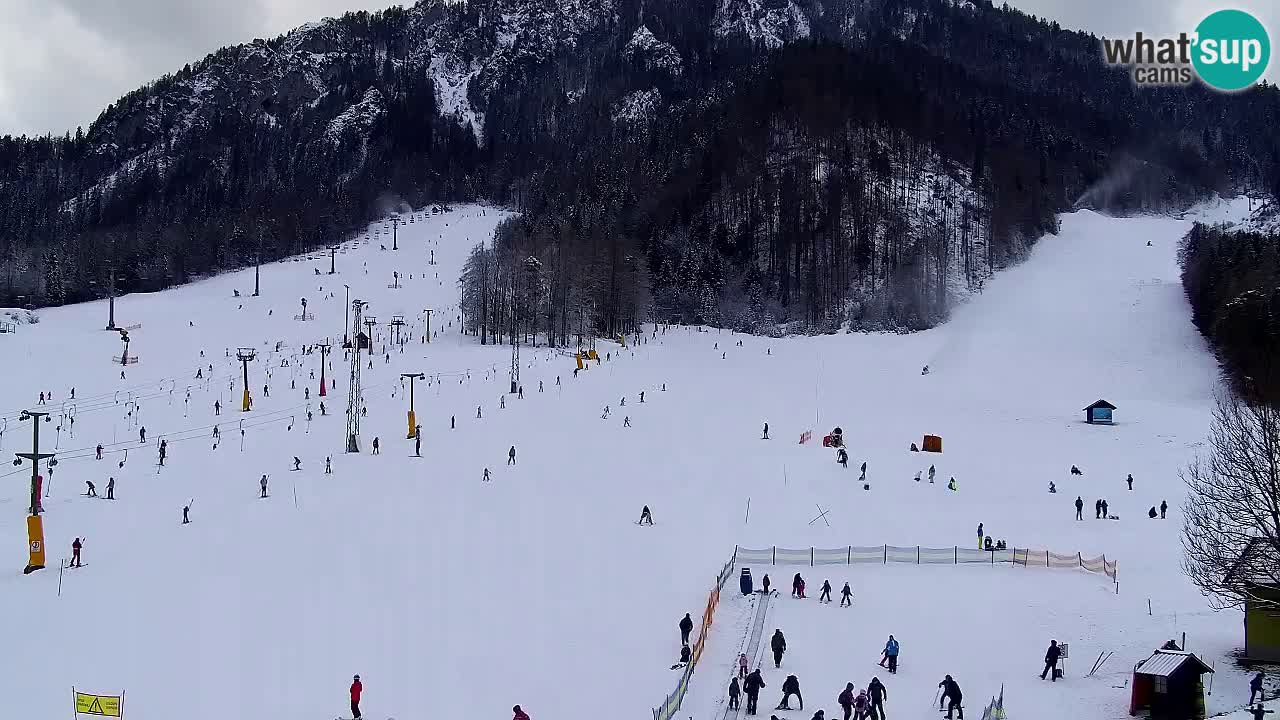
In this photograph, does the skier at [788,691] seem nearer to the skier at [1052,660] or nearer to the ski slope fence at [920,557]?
the skier at [1052,660]

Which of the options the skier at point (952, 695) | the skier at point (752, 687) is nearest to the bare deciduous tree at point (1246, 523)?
the skier at point (952, 695)

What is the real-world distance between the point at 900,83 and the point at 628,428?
104716 millimetres

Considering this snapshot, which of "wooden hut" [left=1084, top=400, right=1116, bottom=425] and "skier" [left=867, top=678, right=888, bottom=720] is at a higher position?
"wooden hut" [left=1084, top=400, right=1116, bottom=425]

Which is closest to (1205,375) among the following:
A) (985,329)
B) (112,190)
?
(985,329)

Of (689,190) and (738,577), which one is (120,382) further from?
(689,190)

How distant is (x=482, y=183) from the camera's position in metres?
182

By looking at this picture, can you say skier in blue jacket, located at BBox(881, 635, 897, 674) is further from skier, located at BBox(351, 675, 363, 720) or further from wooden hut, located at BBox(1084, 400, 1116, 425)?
wooden hut, located at BBox(1084, 400, 1116, 425)

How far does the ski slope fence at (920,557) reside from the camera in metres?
27.3

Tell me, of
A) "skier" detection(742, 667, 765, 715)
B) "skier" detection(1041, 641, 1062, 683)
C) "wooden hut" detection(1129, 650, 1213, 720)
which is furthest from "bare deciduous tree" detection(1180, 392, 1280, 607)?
"skier" detection(742, 667, 765, 715)

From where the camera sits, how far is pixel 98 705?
16000 millimetres

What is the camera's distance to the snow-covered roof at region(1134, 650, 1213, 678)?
53.5 ft

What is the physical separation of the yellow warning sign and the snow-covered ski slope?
0.54 m

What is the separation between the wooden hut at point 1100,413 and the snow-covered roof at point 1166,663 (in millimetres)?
42702

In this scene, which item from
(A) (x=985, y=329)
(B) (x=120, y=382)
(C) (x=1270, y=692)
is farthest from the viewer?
(A) (x=985, y=329)
